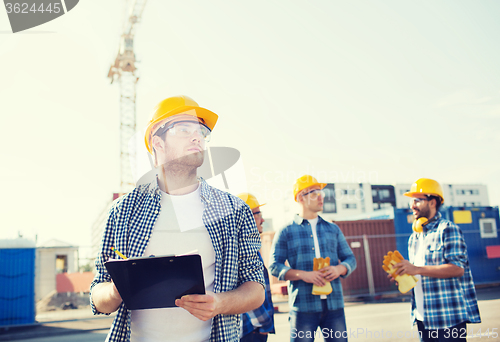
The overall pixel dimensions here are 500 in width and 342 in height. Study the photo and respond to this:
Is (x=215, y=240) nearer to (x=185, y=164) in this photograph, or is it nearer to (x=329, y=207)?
(x=185, y=164)

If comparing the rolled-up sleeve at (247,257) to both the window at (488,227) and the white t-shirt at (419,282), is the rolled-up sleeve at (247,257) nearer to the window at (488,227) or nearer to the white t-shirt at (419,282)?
the white t-shirt at (419,282)

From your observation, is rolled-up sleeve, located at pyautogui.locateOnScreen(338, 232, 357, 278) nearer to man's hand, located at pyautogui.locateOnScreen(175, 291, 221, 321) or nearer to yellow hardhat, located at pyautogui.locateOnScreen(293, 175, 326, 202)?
yellow hardhat, located at pyautogui.locateOnScreen(293, 175, 326, 202)

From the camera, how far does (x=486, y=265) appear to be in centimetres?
1609

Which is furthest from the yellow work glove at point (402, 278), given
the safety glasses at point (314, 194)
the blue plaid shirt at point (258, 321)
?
the blue plaid shirt at point (258, 321)

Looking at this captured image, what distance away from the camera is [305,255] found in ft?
13.5

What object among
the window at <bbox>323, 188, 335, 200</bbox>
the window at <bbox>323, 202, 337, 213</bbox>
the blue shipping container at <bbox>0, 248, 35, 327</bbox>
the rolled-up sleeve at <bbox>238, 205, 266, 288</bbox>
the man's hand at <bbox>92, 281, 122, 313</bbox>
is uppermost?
the window at <bbox>323, 188, 335, 200</bbox>

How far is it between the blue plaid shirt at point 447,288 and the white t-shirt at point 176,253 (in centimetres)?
242

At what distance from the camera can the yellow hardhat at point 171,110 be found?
2.19 meters

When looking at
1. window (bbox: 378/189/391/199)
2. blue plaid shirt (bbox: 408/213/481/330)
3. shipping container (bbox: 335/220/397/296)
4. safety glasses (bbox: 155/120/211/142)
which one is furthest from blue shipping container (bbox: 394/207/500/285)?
window (bbox: 378/189/391/199)

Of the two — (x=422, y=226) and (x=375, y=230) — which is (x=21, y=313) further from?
(x=375, y=230)

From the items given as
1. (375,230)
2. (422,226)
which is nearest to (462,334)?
(422,226)

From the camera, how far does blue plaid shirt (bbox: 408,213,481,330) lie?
3352 mm

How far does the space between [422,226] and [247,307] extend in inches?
103

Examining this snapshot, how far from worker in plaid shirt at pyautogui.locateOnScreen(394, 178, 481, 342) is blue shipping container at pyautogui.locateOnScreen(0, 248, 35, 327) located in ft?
37.3
